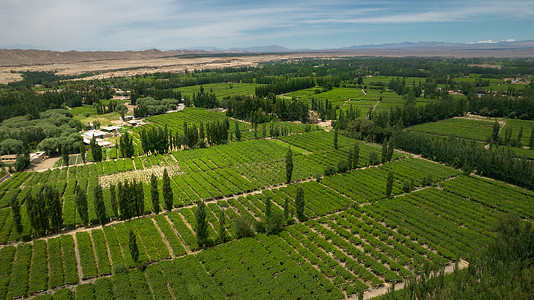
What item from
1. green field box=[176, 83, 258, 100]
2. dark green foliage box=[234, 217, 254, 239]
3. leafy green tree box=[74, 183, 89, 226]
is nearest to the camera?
dark green foliage box=[234, 217, 254, 239]

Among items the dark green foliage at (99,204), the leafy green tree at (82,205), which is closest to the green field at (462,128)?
the dark green foliage at (99,204)

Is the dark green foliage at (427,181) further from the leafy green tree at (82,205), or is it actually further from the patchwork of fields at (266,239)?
the leafy green tree at (82,205)

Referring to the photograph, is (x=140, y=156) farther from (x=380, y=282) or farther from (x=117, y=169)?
(x=380, y=282)

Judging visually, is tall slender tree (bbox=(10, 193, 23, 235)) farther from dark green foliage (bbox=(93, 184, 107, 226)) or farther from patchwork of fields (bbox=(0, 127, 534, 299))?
dark green foliage (bbox=(93, 184, 107, 226))

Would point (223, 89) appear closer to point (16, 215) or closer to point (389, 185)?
point (389, 185)

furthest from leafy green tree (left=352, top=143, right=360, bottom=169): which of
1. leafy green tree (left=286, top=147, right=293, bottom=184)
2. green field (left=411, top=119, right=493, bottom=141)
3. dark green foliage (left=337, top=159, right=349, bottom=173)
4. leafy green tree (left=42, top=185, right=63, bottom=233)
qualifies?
leafy green tree (left=42, top=185, right=63, bottom=233)

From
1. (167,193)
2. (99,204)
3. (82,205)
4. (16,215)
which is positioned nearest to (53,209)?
(82,205)
